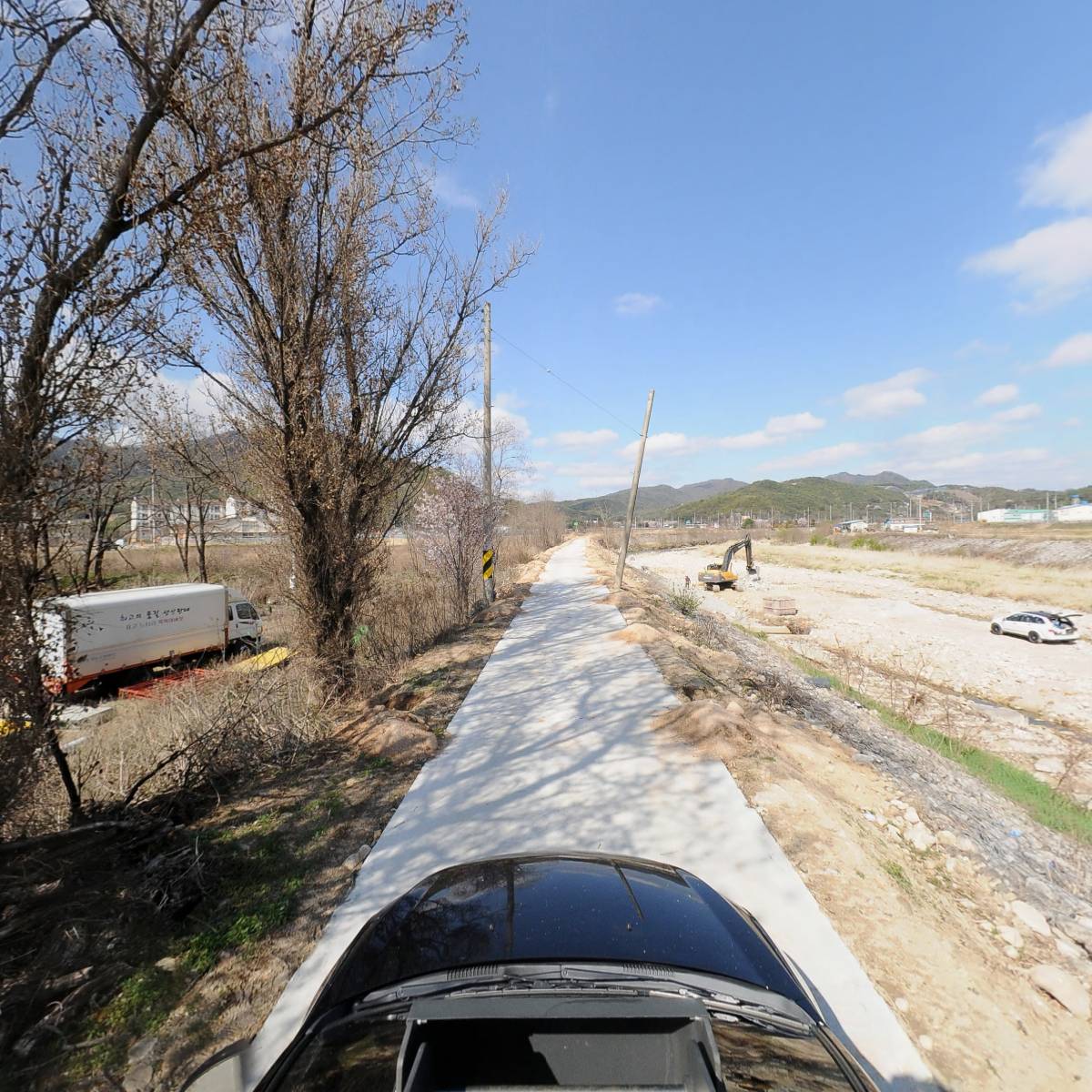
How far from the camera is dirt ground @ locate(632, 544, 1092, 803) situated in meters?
11.8

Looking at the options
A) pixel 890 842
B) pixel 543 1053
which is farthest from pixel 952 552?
pixel 543 1053

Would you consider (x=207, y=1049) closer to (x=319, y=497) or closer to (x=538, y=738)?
(x=538, y=738)

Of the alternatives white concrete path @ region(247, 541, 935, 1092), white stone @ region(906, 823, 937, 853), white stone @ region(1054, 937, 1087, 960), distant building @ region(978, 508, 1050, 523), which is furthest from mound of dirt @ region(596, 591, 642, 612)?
distant building @ region(978, 508, 1050, 523)

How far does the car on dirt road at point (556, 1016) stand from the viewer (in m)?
1.59

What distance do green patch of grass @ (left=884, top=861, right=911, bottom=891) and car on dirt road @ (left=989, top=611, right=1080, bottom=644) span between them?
26.4 m

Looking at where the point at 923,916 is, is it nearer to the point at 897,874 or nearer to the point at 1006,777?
the point at 897,874

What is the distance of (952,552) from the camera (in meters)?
64.1

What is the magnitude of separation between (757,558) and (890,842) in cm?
6690

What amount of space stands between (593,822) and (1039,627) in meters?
28.0

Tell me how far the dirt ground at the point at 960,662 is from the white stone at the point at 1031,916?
693cm

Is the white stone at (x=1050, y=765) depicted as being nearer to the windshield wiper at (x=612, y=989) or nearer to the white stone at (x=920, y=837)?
the white stone at (x=920, y=837)

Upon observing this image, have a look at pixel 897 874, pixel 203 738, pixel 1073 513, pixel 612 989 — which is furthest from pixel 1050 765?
pixel 1073 513

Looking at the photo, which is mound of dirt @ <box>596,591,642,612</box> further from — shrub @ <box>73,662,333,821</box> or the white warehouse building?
the white warehouse building

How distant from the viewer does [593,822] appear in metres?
4.55
